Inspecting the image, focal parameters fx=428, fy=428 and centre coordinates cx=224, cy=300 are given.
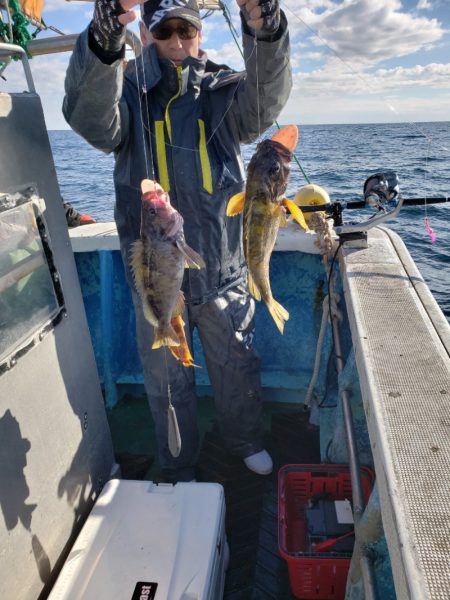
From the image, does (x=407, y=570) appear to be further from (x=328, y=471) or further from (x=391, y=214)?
(x=391, y=214)

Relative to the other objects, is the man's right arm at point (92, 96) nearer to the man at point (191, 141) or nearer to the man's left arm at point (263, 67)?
the man at point (191, 141)

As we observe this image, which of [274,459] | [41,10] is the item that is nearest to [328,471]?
[274,459]

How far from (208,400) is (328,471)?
6.32ft

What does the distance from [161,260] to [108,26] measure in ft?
3.65

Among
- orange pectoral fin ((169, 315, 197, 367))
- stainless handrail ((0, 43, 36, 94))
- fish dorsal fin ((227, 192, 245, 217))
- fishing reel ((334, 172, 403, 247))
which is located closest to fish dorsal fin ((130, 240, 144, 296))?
orange pectoral fin ((169, 315, 197, 367))

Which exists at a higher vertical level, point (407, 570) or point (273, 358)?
point (407, 570)

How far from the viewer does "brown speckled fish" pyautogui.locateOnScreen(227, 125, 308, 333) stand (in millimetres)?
2135

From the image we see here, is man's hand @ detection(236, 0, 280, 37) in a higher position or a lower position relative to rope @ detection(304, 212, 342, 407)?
higher

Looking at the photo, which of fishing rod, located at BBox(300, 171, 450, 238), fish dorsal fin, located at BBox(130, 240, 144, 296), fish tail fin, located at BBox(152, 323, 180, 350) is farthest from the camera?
fishing rod, located at BBox(300, 171, 450, 238)

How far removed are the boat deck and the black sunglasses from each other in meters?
3.31

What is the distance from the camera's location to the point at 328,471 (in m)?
3.08

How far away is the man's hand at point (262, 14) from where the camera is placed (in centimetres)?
207

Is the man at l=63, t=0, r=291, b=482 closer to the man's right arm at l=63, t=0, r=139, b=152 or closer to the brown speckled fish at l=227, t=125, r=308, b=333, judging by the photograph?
the man's right arm at l=63, t=0, r=139, b=152

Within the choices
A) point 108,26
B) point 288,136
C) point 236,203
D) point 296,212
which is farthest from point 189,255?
point 108,26
